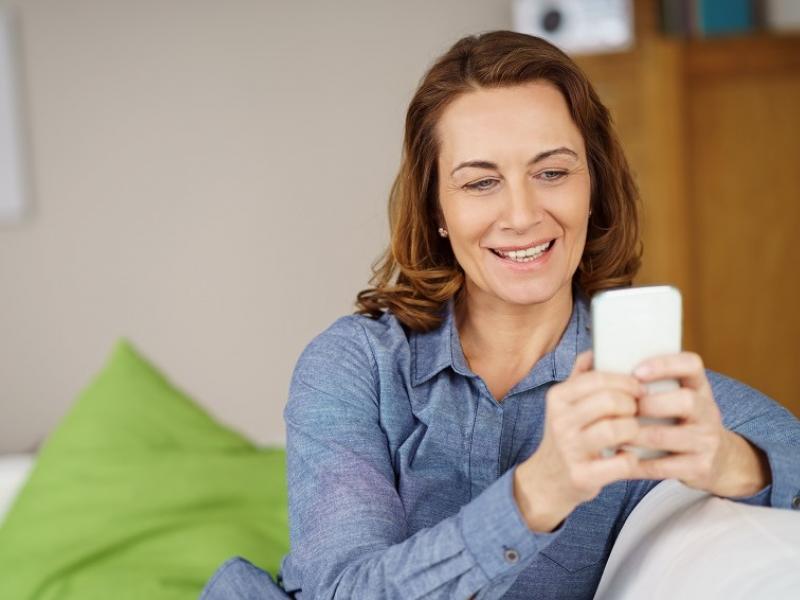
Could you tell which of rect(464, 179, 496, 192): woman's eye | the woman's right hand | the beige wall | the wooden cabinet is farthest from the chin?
the beige wall

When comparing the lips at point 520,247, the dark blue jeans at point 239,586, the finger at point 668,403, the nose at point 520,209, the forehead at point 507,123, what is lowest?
the dark blue jeans at point 239,586

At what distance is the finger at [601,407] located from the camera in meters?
0.91

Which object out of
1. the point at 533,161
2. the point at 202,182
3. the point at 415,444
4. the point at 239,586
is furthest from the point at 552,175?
the point at 202,182

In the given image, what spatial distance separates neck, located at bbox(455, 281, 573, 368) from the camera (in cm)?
142

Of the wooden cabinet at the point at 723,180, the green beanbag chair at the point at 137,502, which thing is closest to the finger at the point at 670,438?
the green beanbag chair at the point at 137,502

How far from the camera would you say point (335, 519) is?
1.18 m

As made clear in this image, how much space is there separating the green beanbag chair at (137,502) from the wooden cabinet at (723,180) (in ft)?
6.02

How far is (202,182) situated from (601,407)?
3128 mm

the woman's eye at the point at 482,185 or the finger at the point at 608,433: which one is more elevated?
the woman's eye at the point at 482,185

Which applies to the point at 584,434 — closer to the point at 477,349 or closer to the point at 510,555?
the point at 510,555

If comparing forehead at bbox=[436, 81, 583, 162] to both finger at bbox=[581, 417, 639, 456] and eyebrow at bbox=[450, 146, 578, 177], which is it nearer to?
eyebrow at bbox=[450, 146, 578, 177]

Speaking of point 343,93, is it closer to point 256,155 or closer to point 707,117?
point 256,155

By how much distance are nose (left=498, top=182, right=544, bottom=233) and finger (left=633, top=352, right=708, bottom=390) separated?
389 millimetres

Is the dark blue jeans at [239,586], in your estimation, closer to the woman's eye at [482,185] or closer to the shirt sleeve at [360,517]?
the shirt sleeve at [360,517]
